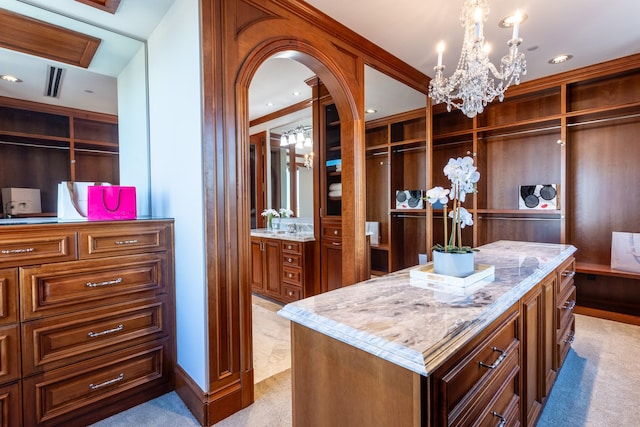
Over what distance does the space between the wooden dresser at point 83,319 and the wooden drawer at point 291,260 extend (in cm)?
167

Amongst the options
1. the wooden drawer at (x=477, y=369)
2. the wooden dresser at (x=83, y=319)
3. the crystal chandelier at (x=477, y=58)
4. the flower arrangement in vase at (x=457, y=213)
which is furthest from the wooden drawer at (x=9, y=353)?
the crystal chandelier at (x=477, y=58)

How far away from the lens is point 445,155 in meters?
4.65

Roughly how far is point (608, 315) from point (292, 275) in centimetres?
349

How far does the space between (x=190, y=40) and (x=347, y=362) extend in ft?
6.44

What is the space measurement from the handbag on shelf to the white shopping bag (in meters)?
4.83

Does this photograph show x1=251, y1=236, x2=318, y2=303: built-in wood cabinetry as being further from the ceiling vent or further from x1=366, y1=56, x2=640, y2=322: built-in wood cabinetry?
the ceiling vent

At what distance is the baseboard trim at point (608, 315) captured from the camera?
126 inches

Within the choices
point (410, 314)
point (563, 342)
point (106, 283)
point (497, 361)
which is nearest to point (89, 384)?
point (106, 283)

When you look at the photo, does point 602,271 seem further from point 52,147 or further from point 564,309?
point 52,147

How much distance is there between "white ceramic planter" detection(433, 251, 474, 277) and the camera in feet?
4.49

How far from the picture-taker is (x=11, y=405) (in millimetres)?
1571

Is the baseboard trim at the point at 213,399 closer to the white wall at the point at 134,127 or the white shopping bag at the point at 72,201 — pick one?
the white shopping bag at the point at 72,201

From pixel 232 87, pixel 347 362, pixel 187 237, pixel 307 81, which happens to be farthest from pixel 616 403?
pixel 307 81

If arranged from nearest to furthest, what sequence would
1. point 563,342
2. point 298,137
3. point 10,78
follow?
1. point 10,78
2. point 563,342
3. point 298,137
